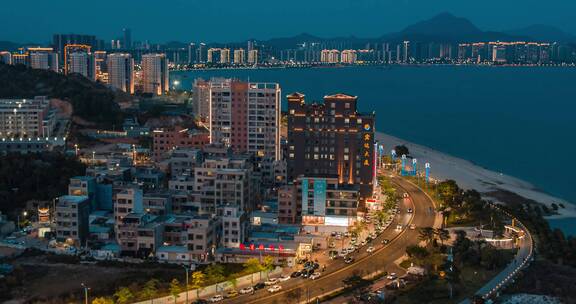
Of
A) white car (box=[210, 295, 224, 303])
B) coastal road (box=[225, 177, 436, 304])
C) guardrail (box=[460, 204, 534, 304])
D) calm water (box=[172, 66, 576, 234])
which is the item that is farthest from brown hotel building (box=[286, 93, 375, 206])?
white car (box=[210, 295, 224, 303])

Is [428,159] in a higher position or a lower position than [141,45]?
lower

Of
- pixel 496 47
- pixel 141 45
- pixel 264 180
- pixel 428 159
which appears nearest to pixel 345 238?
pixel 264 180

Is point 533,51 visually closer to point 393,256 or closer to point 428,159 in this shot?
point 428,159

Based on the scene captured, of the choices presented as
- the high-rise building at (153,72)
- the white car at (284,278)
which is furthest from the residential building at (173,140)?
the high-rise building at (153,72)

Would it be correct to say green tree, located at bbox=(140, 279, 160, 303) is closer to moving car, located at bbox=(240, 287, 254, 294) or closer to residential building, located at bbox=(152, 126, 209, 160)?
moving car, located at bbox=(240, 287, 254, 294)

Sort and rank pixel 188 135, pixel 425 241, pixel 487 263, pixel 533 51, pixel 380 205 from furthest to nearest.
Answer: pixel 533 51
pixel 188 135
pixel 380 205
pixel 425 241
pixel 487 263

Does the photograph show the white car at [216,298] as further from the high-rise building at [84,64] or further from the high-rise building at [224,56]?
the high-rise building at [224,56]
